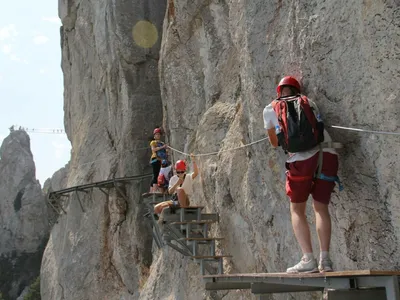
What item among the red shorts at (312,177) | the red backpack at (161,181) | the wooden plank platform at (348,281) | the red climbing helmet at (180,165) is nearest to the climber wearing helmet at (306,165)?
the red shorts at (312,177)

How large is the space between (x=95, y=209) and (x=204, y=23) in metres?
9.36

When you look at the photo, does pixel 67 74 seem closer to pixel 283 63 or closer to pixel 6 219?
pixel 283 63

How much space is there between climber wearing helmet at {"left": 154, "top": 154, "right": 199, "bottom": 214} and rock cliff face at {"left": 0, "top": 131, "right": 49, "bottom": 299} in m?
35.8

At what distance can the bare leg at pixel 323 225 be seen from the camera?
5.80 m

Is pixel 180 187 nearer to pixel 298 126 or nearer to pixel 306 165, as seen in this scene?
pixel 306 165

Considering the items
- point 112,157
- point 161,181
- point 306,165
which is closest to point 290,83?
point 306,165

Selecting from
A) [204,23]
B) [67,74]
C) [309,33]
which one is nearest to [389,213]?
[309,33]

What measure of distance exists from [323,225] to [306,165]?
643mm

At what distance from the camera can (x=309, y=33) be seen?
6617 millimetres

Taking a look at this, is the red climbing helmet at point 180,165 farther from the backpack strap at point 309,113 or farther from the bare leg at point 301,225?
the backpack strap at point 309,113

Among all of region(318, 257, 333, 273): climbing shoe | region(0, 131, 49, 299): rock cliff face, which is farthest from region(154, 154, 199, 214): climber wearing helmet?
region(0, 131, 49, 299): rock cliff face

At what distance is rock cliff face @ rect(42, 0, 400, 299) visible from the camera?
579 centimetres

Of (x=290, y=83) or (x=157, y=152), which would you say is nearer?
(x=290, y=83)

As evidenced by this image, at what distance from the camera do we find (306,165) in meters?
5.96
